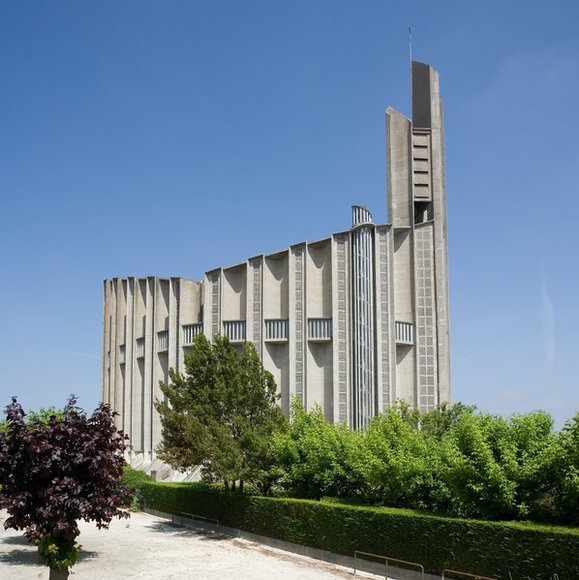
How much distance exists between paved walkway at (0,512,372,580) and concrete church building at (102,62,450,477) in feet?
47.4

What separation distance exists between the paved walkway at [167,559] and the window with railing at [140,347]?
81.3 ft

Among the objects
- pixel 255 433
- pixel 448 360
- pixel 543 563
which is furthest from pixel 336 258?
pixel 543 563

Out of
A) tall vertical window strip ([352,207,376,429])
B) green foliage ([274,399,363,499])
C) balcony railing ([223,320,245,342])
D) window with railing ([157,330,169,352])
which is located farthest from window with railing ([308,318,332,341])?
green foliage ([274,399,363,499])

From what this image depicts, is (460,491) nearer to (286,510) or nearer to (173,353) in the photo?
(286,510)

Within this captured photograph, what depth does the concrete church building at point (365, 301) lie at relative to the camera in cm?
4294

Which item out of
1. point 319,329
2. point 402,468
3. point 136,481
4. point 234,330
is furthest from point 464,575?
point 234,330

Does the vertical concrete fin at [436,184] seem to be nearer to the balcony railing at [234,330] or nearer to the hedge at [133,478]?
the balcony railing at [234,330]

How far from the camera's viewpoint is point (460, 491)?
20406mm

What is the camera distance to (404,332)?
43.8 meters

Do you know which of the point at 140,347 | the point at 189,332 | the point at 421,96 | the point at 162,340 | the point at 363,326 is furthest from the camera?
the point at 140,347

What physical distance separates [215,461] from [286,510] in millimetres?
3600

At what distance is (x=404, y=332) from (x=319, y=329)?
515 cm

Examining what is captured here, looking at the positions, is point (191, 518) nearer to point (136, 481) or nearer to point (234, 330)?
point (136, 481)

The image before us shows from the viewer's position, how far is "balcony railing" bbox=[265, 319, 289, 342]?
44625 mm
